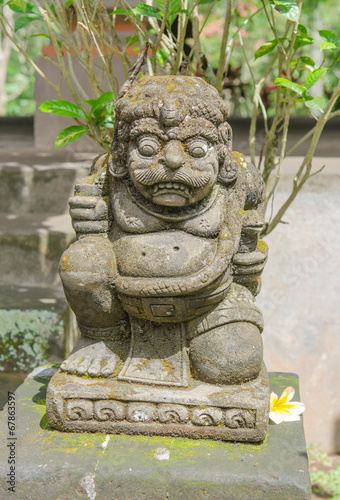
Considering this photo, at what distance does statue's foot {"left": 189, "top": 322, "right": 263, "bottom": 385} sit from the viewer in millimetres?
1938

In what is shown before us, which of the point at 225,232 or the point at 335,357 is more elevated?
the point at 225,232

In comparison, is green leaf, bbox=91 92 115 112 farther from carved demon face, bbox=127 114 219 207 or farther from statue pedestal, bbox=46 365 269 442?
statue pedestal, bbox=46 365 269 442

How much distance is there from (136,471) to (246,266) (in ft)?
2.53

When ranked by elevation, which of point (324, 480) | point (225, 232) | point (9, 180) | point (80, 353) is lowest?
point (324, 480)

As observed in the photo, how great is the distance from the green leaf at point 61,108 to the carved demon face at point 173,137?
17.3 inches

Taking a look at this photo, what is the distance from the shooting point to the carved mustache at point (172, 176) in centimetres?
187

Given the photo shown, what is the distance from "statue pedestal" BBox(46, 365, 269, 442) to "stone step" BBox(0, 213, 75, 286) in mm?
1678

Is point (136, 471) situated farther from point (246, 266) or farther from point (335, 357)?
point (335, 357)

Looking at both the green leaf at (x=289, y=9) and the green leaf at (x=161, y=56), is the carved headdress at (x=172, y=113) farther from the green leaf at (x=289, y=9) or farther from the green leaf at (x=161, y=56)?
the green leaf at (x=161, y=56)

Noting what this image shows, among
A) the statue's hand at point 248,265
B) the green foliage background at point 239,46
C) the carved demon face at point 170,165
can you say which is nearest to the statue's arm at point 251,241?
the statue's hand at point 248,265

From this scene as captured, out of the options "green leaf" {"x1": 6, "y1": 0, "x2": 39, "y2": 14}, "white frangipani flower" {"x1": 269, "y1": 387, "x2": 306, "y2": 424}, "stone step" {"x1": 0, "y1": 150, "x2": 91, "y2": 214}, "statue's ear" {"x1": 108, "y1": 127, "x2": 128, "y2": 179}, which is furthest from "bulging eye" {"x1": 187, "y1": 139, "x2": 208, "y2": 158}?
"stone step" {"x1": 0, "y1": 150, "x2": 91, "y2": 214}

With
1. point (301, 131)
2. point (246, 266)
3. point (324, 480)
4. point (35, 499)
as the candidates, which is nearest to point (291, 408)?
point (246, 266)

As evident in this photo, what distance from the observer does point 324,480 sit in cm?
313

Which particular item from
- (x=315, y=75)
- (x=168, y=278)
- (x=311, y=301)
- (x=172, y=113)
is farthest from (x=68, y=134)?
(x=311, y=301)
